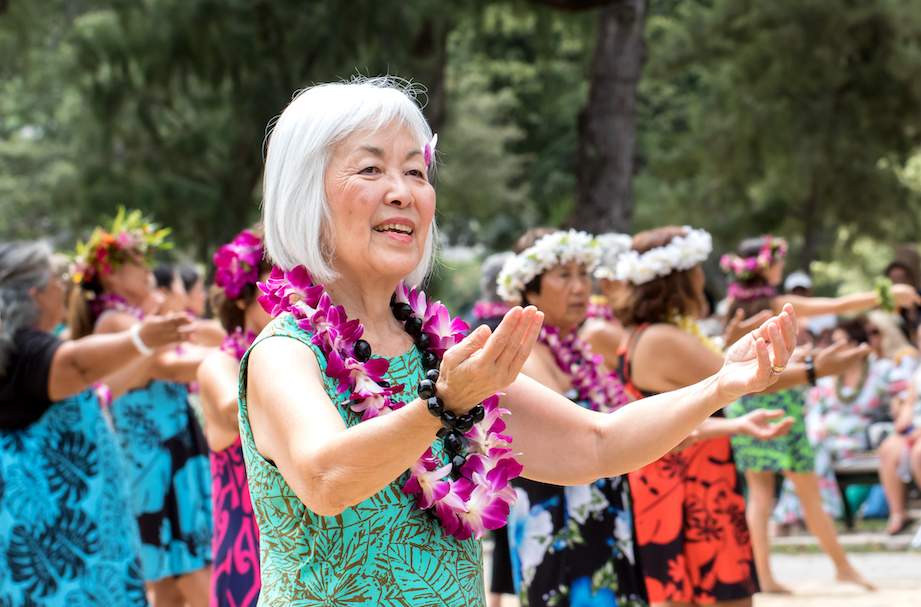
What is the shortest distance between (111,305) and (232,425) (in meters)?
2.61

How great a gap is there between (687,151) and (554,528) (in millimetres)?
11157

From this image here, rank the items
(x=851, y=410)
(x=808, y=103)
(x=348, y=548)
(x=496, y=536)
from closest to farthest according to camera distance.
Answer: (x=348, y=548) < (x=496, y=536) < (x=851, y=410) < (x=808, y=103)

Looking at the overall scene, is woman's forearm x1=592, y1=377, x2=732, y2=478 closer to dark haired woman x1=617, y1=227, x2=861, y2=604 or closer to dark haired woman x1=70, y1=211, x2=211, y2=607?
dark haired woman x1=617, y1=227, x2=861, y2=604

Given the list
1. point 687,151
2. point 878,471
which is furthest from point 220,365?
point 687,151

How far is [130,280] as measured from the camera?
7.11 m

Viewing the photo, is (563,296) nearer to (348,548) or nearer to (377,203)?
(377,203)

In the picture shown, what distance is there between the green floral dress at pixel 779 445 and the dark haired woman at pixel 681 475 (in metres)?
3.10

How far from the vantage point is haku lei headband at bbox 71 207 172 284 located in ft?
23.0

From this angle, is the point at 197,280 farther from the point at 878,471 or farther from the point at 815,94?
the point at 815,94

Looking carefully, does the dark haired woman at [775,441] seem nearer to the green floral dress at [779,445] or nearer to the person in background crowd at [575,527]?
the green floral dress at [779,445]

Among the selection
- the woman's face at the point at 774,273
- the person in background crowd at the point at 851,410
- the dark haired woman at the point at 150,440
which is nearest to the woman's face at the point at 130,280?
the dark haired woman at the point at 150,440

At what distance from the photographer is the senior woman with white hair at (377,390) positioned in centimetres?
227

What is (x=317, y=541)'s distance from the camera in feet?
7.45

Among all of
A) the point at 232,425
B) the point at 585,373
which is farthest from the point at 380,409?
the point at 585,373
